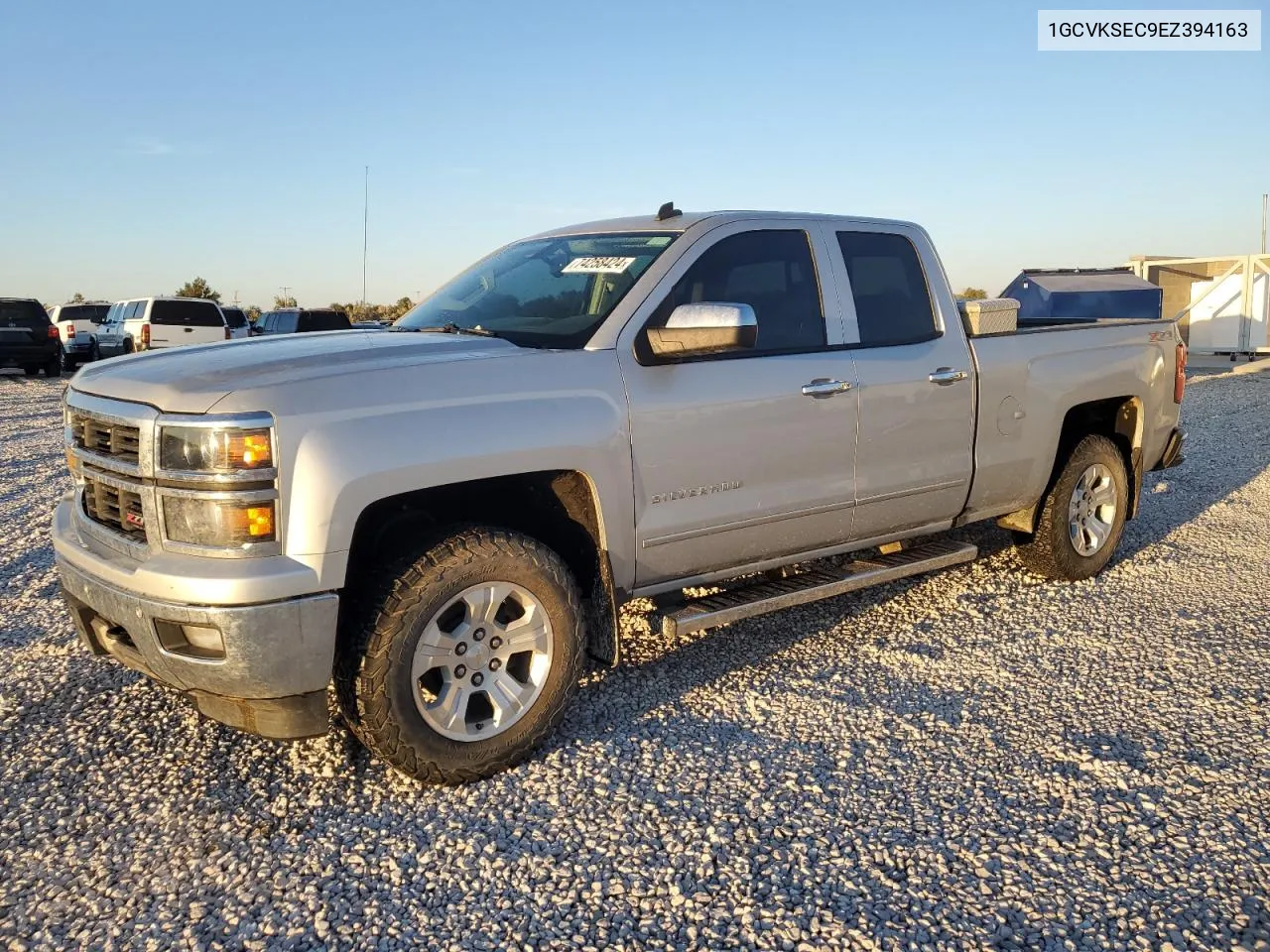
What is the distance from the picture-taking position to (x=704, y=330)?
3.75 metres

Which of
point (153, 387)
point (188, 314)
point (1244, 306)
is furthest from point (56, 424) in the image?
point (1244, 306)

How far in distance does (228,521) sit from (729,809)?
1799 mm

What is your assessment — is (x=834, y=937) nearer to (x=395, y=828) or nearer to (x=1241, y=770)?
(x=395, y=828)

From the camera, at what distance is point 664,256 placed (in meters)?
4.11

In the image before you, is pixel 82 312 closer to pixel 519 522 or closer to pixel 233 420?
pixel 519 522

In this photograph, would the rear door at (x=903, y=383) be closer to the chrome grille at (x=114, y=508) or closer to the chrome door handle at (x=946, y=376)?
the chrome door handle at (x=946, y=376)

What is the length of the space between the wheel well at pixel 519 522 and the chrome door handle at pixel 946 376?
194cm

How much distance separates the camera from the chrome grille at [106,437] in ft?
10.7

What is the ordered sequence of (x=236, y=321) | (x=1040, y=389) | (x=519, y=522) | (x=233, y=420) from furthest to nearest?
1. (x=236, y=321)
2. (x=1040, y=389)
3. (x=519, y=522)
4. (x=233, y=420)

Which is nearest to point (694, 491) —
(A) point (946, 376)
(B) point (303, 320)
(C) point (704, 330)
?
(C) point (704, 330)

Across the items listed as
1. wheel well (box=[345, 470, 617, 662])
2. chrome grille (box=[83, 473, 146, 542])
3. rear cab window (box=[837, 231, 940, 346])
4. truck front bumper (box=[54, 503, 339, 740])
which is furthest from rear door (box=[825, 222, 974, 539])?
chrome grille (box=[83, 473, 146, 542])

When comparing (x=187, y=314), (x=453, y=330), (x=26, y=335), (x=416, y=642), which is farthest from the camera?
(x=26, y=335)

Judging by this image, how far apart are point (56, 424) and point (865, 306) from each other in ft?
41.5

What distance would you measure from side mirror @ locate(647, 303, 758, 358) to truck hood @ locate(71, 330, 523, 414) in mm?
549
